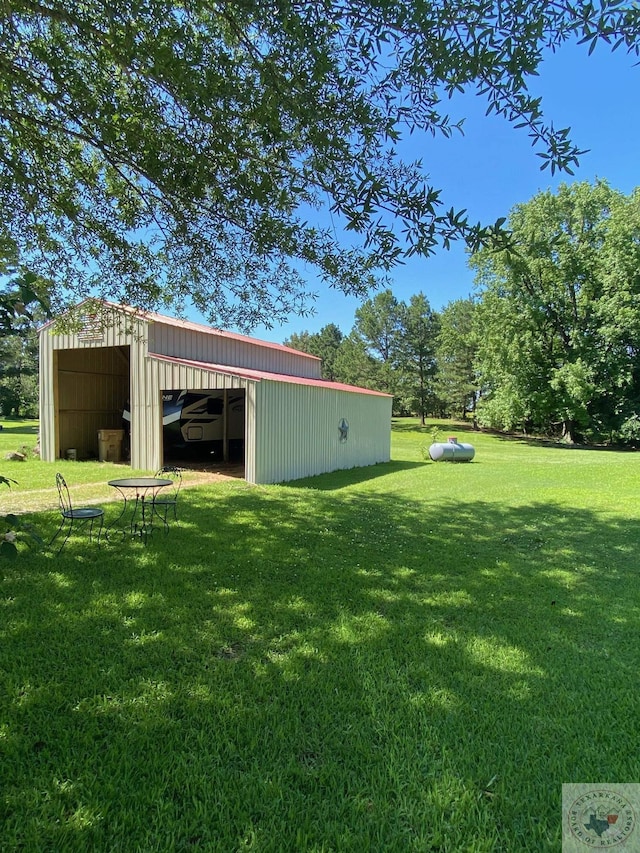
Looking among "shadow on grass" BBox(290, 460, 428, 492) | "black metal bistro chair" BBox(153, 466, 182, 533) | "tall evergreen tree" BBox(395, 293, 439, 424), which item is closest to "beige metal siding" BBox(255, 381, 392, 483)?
"shadow on grass" BBox(290, 460, 428, 492)

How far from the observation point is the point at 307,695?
8.89ft

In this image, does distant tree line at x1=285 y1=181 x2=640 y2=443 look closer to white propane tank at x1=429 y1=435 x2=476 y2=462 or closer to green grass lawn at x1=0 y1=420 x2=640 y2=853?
white propane tank at x1=429 y1=435 x2=476 y2=462

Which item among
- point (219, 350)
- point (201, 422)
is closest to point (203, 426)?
point (201, 422)

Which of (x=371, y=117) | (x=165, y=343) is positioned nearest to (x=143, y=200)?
(x=371, y=117)

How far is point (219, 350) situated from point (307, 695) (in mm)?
13807

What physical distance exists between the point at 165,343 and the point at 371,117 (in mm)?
10496

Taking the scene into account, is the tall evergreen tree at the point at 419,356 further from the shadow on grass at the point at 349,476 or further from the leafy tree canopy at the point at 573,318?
the shadow on grass at the point at 349,476

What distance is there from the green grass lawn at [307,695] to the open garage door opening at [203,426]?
9.37m

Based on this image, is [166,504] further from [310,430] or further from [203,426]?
[203,426]

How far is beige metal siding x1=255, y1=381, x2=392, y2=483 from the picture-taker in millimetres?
11328

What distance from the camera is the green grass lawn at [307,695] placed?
1893 mm

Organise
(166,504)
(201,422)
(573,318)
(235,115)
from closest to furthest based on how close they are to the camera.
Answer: (235,115)
(166,504)
(201,422)
(573,318)

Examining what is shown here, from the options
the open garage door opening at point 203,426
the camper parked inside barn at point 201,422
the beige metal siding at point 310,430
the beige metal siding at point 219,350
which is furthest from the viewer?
the open garage door opening at point 203,426

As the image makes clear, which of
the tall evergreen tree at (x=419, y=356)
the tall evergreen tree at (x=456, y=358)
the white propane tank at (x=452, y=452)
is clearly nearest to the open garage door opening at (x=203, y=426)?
the white propane tank at (x=452, y=452)
